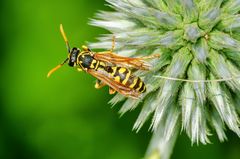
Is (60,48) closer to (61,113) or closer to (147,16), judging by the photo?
(61,113)

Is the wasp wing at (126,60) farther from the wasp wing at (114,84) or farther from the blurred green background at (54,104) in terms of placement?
the blurred green background at (54,104)

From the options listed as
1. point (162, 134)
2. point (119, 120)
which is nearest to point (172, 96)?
point (162, 134)

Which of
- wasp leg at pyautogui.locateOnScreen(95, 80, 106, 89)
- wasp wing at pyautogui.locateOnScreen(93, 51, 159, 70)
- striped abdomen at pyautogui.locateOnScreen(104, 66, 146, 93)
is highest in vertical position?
wasp wing at pyautogui.locateOnScreen(93, 51, 159, 70)

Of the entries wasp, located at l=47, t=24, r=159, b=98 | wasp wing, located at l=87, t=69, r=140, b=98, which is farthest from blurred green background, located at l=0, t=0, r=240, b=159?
wasp wing, located at l=87, t=69, r=140, b=98

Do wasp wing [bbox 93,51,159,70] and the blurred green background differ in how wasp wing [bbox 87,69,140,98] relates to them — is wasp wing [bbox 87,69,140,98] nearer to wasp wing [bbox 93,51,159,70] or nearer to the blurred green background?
wasp wing [bbox 93,51,159,70]

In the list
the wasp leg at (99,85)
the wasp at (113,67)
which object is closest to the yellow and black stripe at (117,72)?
the wasp at (113,67)

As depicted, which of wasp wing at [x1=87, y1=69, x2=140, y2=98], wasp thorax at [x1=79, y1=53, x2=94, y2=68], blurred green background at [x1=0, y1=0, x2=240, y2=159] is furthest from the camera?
blurred green background at [x1=0, y1=0, x2=240, y2=159]

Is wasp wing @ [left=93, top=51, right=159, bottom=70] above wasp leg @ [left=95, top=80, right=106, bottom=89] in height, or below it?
above

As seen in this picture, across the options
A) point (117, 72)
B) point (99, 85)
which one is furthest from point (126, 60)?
point (99, 85)
